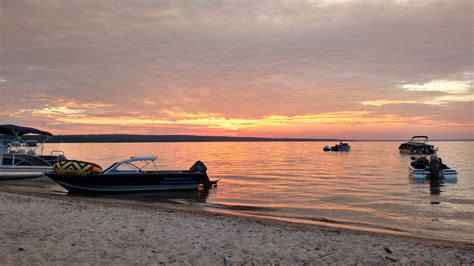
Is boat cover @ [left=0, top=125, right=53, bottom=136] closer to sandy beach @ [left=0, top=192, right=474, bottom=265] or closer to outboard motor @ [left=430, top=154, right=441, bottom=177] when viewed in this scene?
sandy beach @ [left=0, top=192, right=474, bottom=265]

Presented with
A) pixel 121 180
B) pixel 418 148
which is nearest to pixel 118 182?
pixel 121 180

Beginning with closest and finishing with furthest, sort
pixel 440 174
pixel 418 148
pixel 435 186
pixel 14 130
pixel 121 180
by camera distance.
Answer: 1. pixel 121 180
2. pixel 435 186
3. pixel 14 130
4. pixel 440 174
5. pixel 418 148

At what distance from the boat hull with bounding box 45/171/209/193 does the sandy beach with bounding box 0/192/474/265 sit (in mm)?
9519

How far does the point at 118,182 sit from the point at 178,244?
13.6 metres

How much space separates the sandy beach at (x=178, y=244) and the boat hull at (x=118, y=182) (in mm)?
9519

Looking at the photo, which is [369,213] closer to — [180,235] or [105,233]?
[180,235]

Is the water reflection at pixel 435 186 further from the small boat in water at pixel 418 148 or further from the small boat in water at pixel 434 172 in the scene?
the small boat in water at pixel 418 148

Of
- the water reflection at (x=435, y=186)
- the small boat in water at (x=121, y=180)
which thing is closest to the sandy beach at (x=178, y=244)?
the small boat in water at (x=121, y=180)

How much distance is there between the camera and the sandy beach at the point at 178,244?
6.73m

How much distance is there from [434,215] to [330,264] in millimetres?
A: 10624

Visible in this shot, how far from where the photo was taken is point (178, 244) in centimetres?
781

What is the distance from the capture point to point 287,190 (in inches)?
920

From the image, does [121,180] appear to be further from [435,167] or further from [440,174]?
[440,174]

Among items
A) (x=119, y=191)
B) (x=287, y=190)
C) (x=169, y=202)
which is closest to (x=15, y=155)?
(x=119, y=191)
